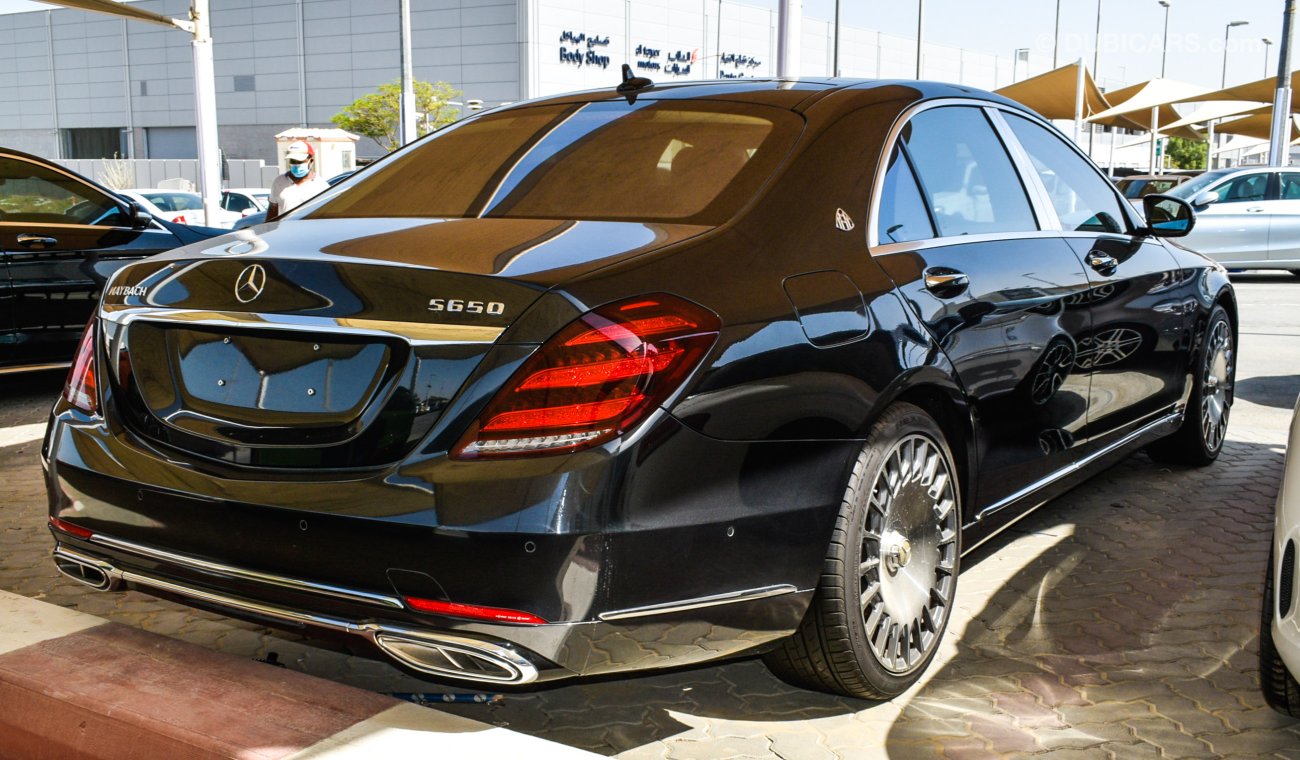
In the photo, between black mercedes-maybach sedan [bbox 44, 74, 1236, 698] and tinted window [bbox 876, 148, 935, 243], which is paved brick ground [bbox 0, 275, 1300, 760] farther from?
tinted window [bbox 876, 148, 935, 243]

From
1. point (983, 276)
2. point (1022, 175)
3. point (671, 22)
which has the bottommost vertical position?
point (983, 276)

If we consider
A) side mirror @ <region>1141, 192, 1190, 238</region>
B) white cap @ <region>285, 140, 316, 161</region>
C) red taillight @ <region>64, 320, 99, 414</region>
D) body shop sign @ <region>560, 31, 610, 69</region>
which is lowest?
red taillight @ <region>64, 320, 99, 414</region>

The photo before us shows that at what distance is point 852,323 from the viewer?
3.11m

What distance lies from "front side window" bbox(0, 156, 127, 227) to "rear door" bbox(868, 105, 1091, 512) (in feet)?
20.0

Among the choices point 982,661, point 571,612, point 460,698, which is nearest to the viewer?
point 571,612

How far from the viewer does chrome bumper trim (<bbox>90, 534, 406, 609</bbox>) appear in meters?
2.62

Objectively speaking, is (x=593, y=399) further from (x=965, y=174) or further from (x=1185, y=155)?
(x=1185, y=155)

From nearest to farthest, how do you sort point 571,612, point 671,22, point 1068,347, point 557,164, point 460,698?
point 571,612 → point 460,698 → point 557,164 → point 1068,347 → point 671,22

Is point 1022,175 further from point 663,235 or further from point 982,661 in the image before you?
point 663,235

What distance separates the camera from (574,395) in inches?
100

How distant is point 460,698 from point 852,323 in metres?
1.28

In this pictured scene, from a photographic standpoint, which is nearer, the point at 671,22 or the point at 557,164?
the point at 557,164

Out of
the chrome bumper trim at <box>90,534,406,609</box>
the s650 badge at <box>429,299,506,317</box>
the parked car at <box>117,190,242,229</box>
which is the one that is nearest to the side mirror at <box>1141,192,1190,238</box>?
the s650 badge at <box>429,299,506,317</box>

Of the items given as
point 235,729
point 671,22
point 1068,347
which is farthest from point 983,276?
point 671,22
